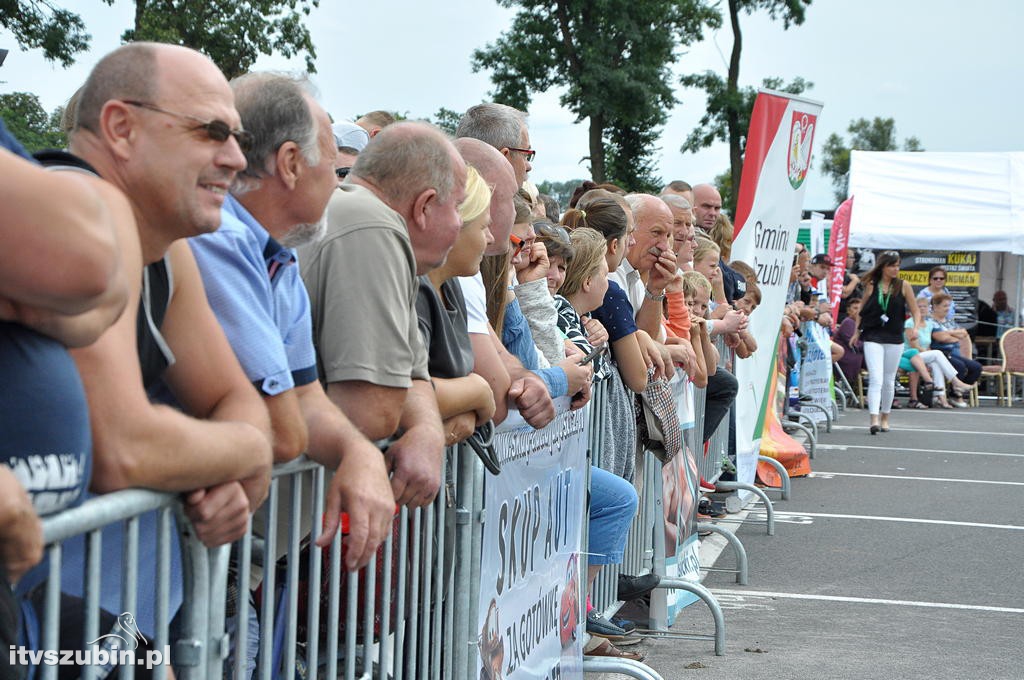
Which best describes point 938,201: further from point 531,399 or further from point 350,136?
point 531,399

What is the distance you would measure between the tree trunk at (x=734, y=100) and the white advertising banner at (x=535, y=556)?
1394 inches

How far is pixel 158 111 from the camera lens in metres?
2.04

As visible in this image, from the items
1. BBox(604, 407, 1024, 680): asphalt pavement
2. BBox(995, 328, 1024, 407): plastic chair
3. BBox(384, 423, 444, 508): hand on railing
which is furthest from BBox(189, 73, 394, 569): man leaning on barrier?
BBox(995, 328, 1024, 407): plastic chair

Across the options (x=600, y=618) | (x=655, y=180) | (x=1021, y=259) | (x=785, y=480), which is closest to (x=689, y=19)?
(x=655, y=180)

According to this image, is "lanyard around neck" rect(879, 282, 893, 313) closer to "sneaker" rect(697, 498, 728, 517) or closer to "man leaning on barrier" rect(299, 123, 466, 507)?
"sneaker" rect(697, 498, 728, 517)

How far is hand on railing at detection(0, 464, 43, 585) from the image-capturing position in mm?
1479

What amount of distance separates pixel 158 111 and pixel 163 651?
88 cm

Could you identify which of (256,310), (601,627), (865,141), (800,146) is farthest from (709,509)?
(865,141)

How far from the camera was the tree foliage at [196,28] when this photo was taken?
2227cm

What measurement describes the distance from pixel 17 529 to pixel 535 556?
245 cm

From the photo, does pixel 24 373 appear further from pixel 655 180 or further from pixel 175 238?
pixel 655 180

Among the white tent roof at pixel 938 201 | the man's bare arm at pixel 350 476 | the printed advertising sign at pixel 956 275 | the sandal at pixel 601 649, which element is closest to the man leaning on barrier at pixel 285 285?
the man's bare arm at pixel 350 476

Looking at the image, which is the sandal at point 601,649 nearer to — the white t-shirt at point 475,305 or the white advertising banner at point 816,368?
the white t-shirt at point 475,305

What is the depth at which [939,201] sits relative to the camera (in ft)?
68.3
